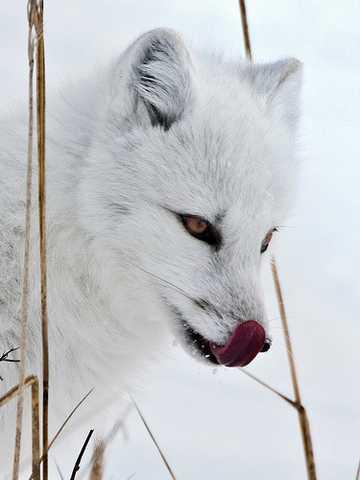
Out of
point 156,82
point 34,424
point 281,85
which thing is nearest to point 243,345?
point 34,424

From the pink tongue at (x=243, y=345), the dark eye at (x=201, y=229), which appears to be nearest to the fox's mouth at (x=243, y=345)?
the pink tongue at (x=243, y=345)

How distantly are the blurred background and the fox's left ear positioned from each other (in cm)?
12

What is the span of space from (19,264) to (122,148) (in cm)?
47

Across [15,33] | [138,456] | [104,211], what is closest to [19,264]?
[104,211]

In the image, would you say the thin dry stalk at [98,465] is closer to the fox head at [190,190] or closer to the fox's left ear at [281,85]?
the fox head at [190,190]

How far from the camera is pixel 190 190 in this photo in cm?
239

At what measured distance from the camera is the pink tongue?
2.25 meters

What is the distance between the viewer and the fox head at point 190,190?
2.33 m

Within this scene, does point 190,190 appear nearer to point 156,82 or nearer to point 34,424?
point 156,82

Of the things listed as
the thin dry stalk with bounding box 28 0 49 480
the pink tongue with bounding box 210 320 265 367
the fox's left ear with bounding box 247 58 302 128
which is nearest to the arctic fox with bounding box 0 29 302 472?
the pink tongue with bounding box 210 320 265 367

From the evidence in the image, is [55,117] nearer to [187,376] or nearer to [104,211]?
[104,211]

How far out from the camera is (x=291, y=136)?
2.84 metres

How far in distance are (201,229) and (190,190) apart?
118 millimetres

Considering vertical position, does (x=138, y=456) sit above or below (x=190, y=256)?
below
